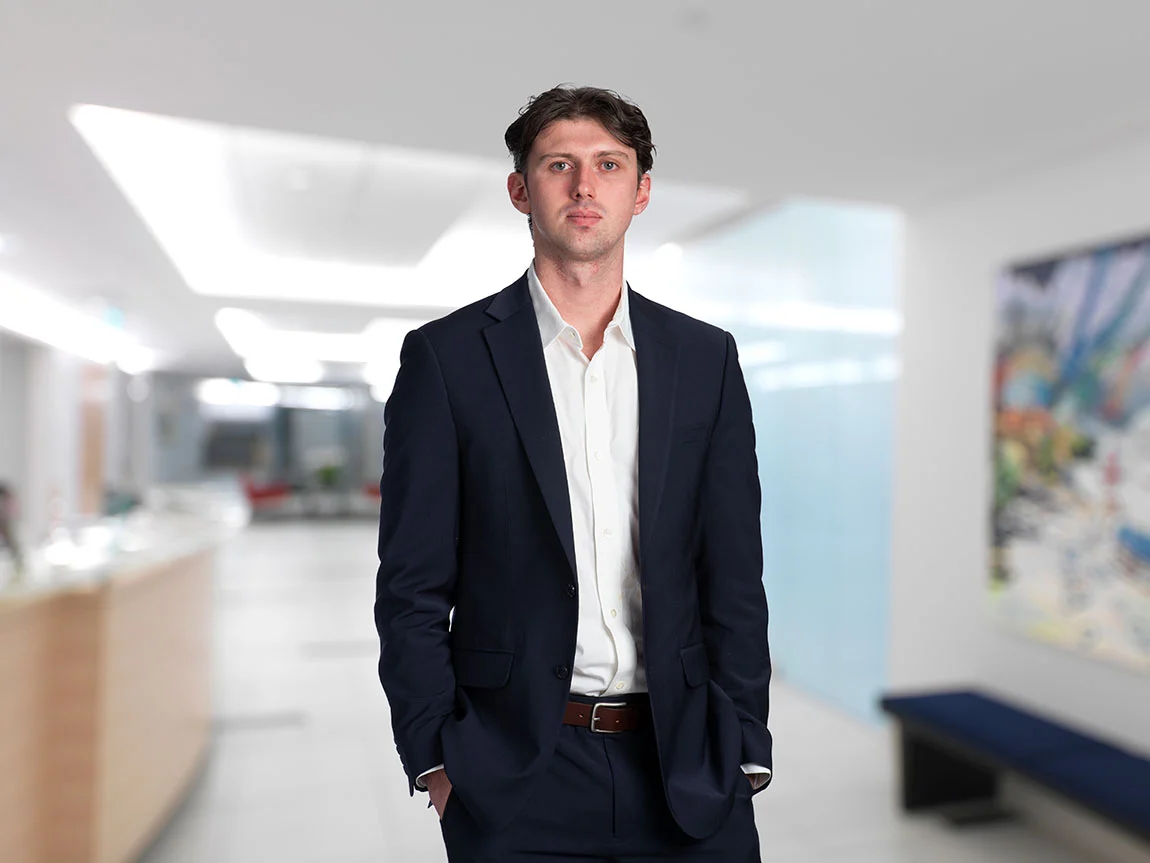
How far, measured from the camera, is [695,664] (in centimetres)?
125

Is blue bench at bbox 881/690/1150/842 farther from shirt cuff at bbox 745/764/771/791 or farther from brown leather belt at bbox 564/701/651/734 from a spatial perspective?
brown leather belt at bbox 564/701/651/734

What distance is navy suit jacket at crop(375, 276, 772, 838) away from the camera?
119 centimetres

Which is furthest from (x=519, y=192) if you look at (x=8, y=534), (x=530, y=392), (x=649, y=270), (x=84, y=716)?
(x=84, y=716)

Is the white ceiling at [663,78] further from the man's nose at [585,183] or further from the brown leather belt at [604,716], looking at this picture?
the brown leather belt at [604,716]

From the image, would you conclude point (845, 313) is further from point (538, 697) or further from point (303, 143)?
point (538, 697)

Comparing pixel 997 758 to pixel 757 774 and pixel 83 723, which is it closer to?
pixel 757 774

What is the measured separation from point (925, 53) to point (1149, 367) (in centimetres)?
152

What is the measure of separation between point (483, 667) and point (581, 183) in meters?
0.65

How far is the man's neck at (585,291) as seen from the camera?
1.17 meters

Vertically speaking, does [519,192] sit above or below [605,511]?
above

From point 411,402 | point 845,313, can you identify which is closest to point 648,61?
point 411,402

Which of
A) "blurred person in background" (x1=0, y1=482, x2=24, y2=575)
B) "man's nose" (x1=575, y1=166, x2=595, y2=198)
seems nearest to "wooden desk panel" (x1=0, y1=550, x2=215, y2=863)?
"blurred person in background" (x1=0, y1=482, x2=24, y2=575)

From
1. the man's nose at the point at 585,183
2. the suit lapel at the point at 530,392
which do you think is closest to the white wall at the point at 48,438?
the suit lapel at the point at 530,392

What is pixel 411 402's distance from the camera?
1.22 metres
